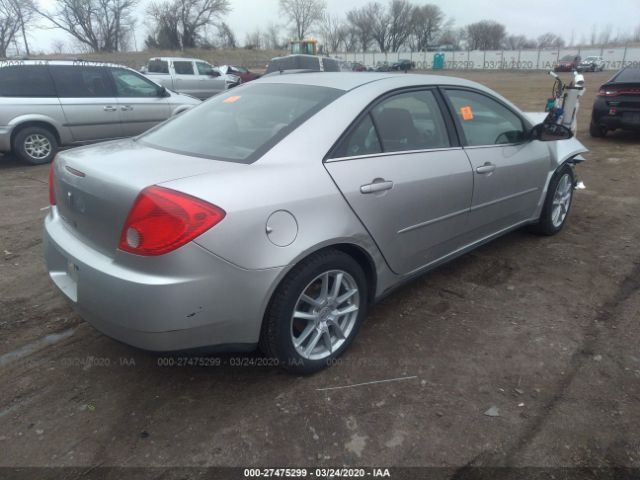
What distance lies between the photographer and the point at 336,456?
2.12 meters

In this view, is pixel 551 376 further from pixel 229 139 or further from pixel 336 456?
pixel 229 139

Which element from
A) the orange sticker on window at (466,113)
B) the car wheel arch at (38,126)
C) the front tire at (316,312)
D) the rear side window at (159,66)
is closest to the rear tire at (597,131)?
the orange sticker on window at (466,113)

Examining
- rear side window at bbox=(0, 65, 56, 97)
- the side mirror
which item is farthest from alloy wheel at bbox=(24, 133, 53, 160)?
the side mirror

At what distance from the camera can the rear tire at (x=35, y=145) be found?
302 inches

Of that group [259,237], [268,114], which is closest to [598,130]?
[268,114]

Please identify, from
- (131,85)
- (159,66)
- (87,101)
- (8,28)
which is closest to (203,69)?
(159,66)

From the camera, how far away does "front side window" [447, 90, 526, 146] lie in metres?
3.43

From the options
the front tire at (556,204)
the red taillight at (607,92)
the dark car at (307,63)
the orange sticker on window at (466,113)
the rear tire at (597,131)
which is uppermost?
the dark car at (307,63)

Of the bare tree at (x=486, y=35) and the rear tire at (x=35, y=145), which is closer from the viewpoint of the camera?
the rear tire at (x=35, y=145)

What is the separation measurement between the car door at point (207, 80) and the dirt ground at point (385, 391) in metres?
13.2

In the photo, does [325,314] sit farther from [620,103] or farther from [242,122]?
[620,103]

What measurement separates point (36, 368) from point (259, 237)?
1573mm

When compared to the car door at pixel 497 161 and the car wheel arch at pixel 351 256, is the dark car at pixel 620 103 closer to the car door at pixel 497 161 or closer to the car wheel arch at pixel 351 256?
the car door at pixel 497 161

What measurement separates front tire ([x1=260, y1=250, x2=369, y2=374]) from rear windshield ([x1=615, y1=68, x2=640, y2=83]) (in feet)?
29.7
